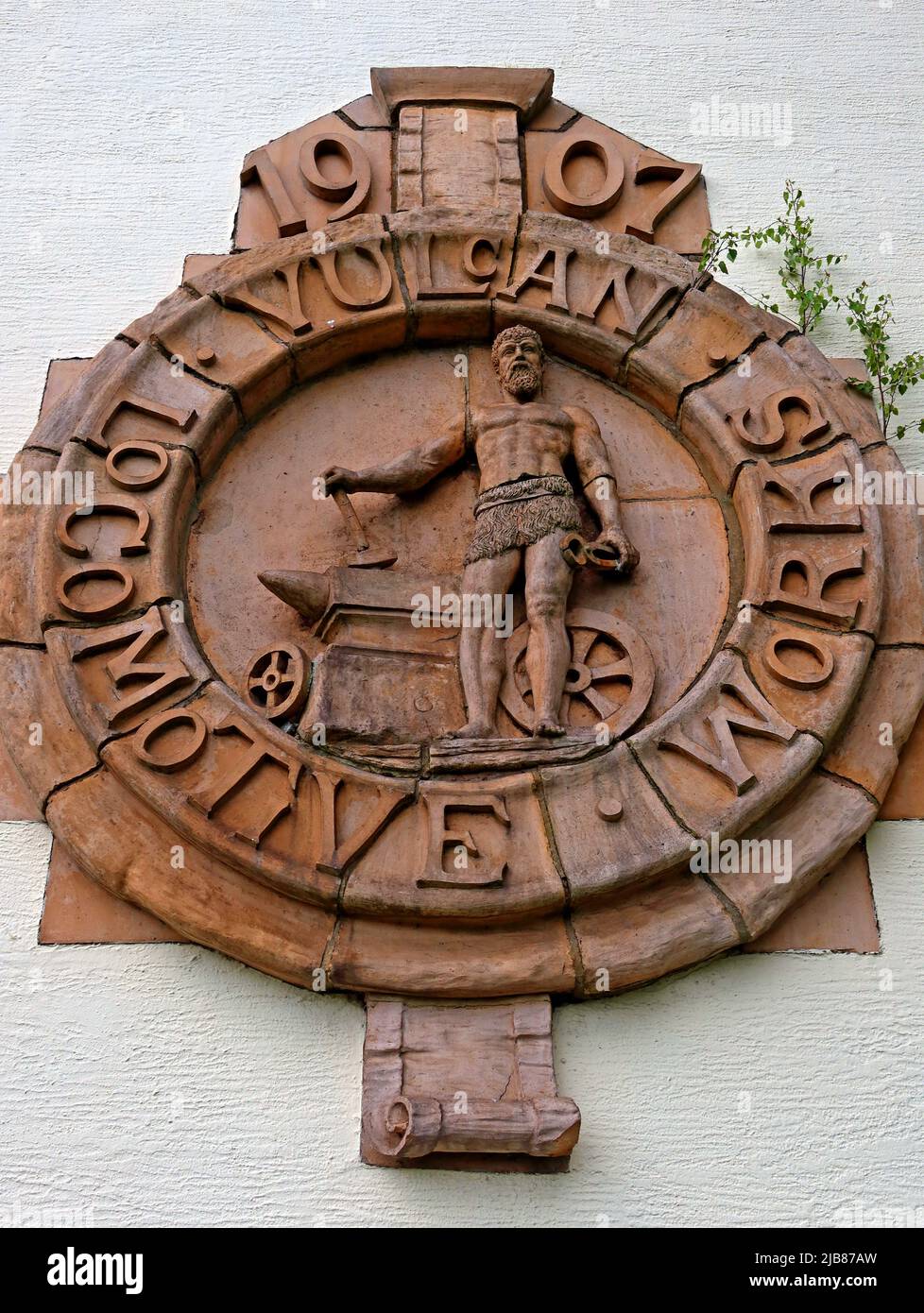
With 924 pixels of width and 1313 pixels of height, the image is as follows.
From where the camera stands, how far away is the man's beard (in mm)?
4969

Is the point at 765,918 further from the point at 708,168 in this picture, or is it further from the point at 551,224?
the point at 708,168

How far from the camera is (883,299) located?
5.23 metres

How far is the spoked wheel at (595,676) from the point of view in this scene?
4.44 meters

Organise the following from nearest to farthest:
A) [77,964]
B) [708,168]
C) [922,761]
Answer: [77,964] < [922,761] < [708,168]

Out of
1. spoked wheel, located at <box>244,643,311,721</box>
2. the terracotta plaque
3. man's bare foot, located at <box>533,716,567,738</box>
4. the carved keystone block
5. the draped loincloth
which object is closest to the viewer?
the carved keystone block

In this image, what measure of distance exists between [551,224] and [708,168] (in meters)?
0.84

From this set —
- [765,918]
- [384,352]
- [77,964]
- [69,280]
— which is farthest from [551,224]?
[77,964]

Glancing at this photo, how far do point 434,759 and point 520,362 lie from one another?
4.99ft

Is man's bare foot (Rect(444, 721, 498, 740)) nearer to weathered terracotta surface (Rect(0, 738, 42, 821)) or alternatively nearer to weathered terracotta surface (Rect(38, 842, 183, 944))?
weathered terracotta surface (Rect(38, 842, 183, 944))

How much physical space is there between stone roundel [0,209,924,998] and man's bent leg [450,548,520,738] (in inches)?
7.4

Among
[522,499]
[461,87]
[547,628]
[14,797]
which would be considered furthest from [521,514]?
[461,87]

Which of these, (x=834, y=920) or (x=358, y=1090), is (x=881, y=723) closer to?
(x=834, y=920)

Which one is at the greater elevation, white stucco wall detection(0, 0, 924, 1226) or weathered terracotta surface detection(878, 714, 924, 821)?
weathered terracotta surface detection(878, 714, 924, 821)

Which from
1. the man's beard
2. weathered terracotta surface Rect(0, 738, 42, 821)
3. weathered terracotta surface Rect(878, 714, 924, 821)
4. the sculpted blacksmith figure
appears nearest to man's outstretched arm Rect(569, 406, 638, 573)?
the sculpted blacksmith figure
